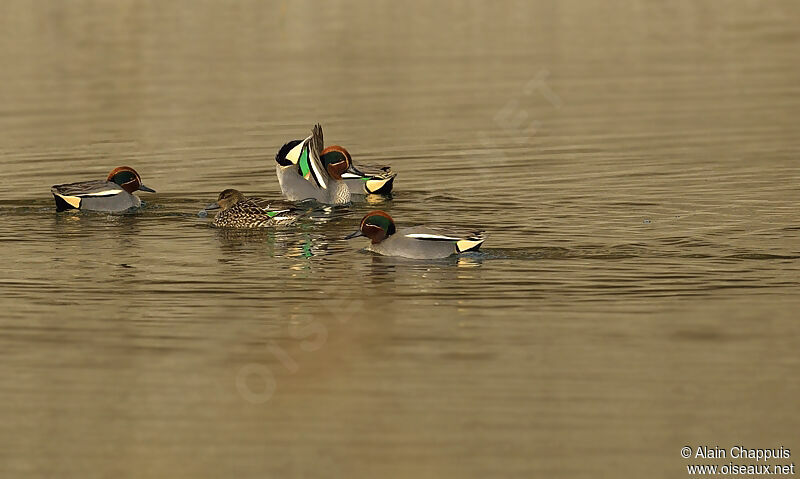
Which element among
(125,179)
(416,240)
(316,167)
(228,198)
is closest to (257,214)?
(228,198)

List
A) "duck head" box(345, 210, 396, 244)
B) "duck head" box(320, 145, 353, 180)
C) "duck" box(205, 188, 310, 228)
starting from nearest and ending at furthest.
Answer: "duck head" box(345, 210, 396, 244)
"duck" box(205, 188, 310, 228)
"duck head" box(320, 145, 353, 180)

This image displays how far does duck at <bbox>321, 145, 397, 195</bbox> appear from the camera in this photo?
2058 centimetres

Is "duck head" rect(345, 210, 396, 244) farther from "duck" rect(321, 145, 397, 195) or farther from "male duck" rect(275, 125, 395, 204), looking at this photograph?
"duck" rect(321, 145, 397, 195)

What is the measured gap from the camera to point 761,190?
1969 cm

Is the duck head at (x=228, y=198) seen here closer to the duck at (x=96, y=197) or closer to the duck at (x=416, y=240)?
the duck at (x=96, y=197)

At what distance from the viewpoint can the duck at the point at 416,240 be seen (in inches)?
629

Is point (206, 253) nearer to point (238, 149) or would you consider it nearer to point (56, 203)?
point (56, 203)

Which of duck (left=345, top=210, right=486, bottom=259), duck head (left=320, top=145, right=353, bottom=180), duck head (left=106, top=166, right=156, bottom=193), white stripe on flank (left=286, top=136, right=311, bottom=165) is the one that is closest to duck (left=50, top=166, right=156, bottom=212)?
duck head (left=106, top=166, right=156, bottom=193)

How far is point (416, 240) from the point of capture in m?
16.2

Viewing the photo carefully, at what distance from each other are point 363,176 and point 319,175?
0.68 meters

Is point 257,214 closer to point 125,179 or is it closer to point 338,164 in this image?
point 125,179

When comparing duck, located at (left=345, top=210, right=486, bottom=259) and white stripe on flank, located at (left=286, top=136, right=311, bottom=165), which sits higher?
white stripe on flank, located at (left=286, top=136, right=311, bottom=165)

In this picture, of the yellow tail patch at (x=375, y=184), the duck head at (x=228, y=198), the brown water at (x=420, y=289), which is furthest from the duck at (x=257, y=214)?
the yellow tail patch at (x=375, y=184)

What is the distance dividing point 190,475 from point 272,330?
3.50m
